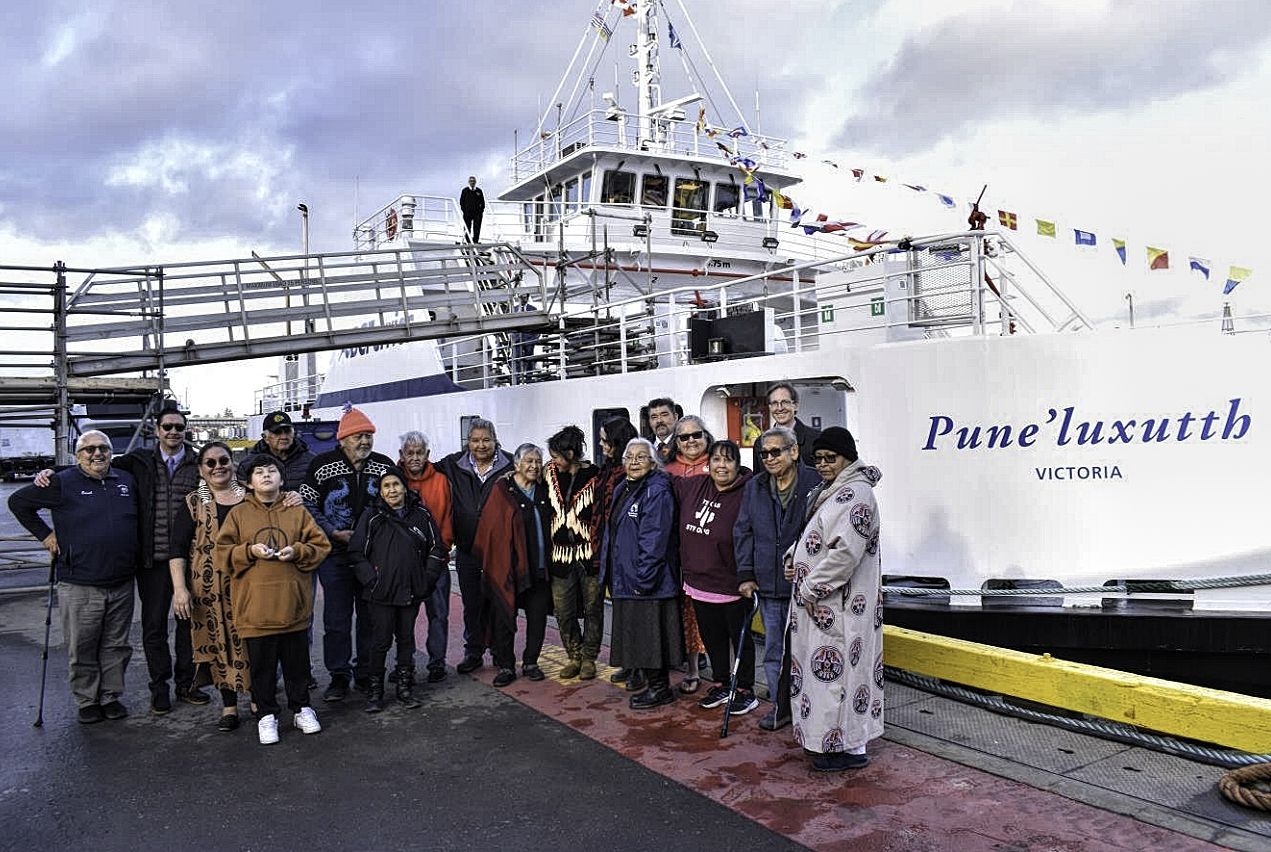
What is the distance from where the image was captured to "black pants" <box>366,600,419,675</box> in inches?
224

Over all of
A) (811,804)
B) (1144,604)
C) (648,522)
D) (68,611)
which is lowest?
(811,804)

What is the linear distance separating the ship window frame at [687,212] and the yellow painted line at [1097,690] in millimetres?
11845

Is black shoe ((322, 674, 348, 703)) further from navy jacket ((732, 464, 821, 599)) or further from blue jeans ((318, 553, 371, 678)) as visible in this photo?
navy jacket ((732, 464, 821, 599))

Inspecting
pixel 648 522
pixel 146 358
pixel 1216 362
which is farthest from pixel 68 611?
pixel 1216 362

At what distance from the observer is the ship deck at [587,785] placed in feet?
12.4

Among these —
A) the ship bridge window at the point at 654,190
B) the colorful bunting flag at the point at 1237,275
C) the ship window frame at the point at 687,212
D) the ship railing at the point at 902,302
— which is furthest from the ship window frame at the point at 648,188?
the colorful bunting flag at the point at 1237,275

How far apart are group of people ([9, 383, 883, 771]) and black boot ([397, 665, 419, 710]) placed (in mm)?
21

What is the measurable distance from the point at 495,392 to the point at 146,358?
4.72 meters

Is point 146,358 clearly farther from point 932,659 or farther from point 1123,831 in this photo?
point 1123,831

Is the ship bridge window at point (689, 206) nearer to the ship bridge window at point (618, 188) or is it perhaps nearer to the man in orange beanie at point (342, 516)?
the ship bridge window at point (618, 188)

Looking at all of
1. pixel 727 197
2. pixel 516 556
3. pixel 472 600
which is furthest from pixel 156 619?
pixel 727 197

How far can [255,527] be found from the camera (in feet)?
16.4

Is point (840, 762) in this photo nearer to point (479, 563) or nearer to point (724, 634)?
point (724, 634)

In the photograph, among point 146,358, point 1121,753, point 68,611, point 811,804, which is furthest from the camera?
point 146,358
